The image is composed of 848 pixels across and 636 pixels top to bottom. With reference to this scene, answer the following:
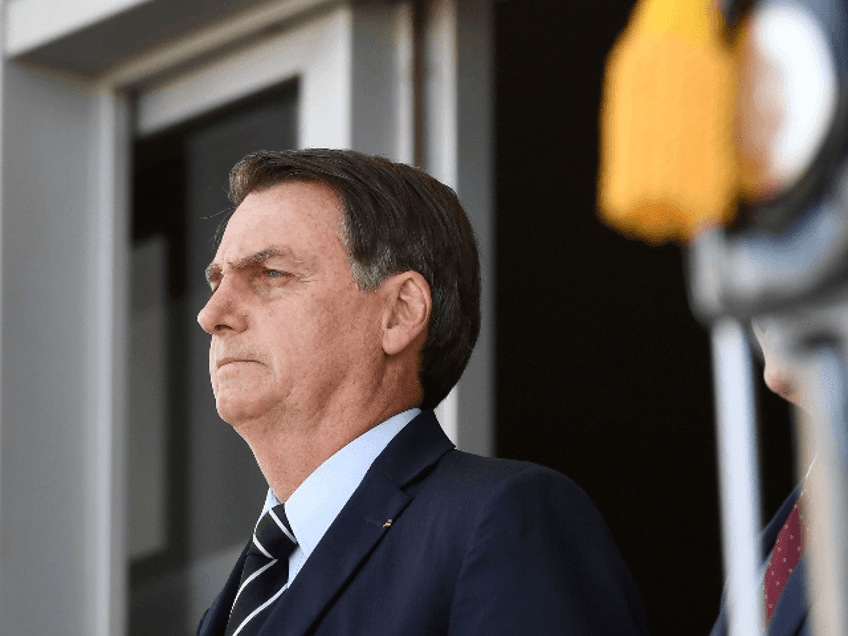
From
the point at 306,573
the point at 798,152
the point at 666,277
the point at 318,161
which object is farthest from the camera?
the point at 666,277

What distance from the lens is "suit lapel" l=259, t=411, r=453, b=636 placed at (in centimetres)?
112

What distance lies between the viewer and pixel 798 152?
0.37m

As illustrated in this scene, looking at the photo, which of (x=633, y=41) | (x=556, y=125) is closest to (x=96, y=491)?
(x=556, y=125)

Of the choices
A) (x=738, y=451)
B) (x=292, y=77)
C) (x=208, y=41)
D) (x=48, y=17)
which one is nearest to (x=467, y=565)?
(x=738, y=451)

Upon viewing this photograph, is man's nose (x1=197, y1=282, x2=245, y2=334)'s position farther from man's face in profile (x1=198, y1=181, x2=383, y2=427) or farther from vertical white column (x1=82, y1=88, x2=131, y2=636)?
vertical white column (x1=82, y1=88, x2=131, y2=636)

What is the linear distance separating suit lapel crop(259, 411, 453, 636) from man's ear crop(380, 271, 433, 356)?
106 mm

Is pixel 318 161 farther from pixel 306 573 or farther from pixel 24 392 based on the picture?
pixel 24 392

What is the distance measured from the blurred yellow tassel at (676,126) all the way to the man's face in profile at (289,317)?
0.93 meters

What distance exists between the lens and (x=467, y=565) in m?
1.07

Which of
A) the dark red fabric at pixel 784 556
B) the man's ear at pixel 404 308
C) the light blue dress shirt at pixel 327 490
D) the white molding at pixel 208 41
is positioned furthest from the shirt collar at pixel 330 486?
the white molding at pixel 208 41

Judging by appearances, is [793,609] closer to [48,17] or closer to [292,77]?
[292,77]

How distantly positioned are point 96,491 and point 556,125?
5.60 feet

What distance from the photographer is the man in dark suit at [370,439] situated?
3.56 ft

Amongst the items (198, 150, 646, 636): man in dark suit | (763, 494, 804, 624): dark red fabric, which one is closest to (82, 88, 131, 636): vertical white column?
(198, 150, 646, 636): man in dark suit
